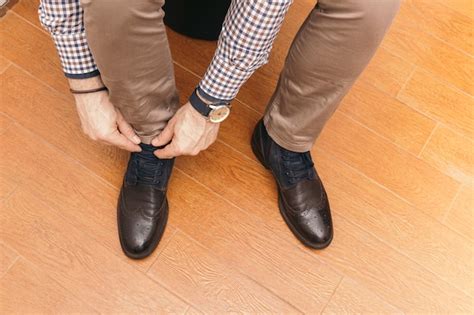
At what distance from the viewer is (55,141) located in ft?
3.59

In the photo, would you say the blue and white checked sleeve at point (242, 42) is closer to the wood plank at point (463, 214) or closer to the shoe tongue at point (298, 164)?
the shoe tongue at point (298, 164)

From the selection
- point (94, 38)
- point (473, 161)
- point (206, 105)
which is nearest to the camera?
point (94, 38)

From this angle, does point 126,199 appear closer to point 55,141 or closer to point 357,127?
point 55,141

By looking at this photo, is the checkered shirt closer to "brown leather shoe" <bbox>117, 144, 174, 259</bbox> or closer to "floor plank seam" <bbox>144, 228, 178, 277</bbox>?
"brown leather shoe" <bbox>117, 144, 174, 259</bbox>

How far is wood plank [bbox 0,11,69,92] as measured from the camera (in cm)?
117

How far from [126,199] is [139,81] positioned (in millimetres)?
314

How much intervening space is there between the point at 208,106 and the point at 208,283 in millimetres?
397

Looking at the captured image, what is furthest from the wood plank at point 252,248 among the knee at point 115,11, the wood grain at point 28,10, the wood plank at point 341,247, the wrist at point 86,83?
the wood grain at point 28,10

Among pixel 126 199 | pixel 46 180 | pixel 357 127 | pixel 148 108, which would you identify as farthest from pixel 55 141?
pixel 357 127

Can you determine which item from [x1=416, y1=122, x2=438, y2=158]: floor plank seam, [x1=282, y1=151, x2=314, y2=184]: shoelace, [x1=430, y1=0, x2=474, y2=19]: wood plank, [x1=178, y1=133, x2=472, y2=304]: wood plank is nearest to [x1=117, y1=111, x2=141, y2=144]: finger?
[x1=178, y1=133, x2=472, y2=304]: wood plank

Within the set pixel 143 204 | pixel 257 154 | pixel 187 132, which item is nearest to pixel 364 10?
pixel 187 132

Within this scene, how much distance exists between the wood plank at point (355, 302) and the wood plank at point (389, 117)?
1.27 ft

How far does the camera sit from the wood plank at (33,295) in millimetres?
938

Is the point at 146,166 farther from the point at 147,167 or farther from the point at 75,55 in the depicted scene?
the point at 75,55
